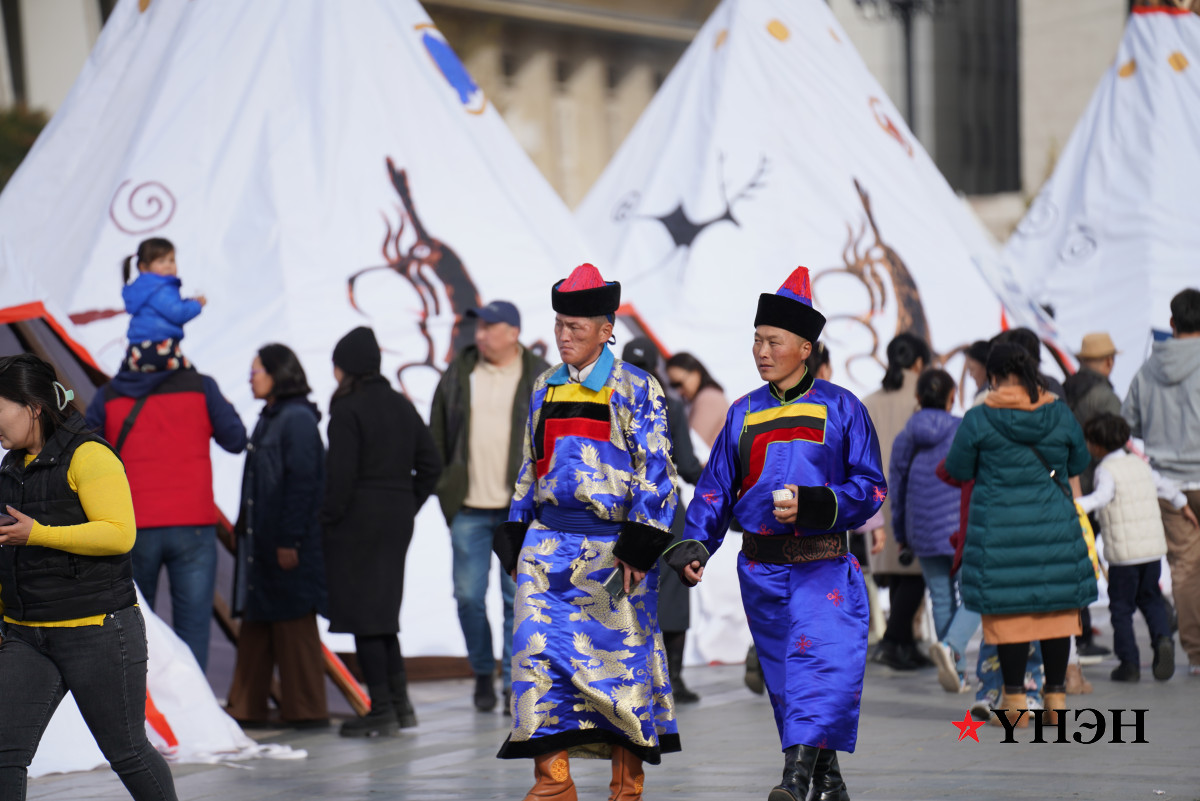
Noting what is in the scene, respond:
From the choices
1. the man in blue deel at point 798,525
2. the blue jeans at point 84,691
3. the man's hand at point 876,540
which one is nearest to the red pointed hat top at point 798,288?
the man in blue deel at point 798,525

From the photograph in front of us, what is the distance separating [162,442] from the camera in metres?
6.37

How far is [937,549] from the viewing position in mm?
7336

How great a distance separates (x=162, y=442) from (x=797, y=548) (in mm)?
2899

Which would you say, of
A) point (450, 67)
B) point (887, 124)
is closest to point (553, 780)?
point (450, 67)

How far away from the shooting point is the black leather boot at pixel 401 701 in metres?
6.54

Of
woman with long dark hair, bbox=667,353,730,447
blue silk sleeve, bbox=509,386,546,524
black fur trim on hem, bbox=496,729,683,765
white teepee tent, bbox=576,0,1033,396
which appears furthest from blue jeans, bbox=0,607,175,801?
white teepee tent, bbox=576,0,1033,396

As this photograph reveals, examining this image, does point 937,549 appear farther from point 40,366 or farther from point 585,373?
point 40,366

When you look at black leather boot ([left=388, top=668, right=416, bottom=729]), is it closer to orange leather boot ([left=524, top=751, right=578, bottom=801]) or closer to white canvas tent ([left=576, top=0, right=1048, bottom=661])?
orange leather boot ([left=524, top=751, right=578, bottom=801])

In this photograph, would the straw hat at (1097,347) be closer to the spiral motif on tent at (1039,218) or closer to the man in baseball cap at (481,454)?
the man in baseball cap at (481,454)

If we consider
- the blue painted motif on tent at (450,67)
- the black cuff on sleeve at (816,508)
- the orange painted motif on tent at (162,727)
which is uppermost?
the blue painted motif on tent at (450,67)

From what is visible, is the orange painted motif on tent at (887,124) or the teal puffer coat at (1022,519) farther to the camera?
the orange painted motif on tent at (887,124)

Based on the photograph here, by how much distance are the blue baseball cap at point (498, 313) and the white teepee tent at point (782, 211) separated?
3250 millimetres

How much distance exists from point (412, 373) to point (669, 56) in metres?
19.1

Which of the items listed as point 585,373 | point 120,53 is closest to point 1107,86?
point 120,53
